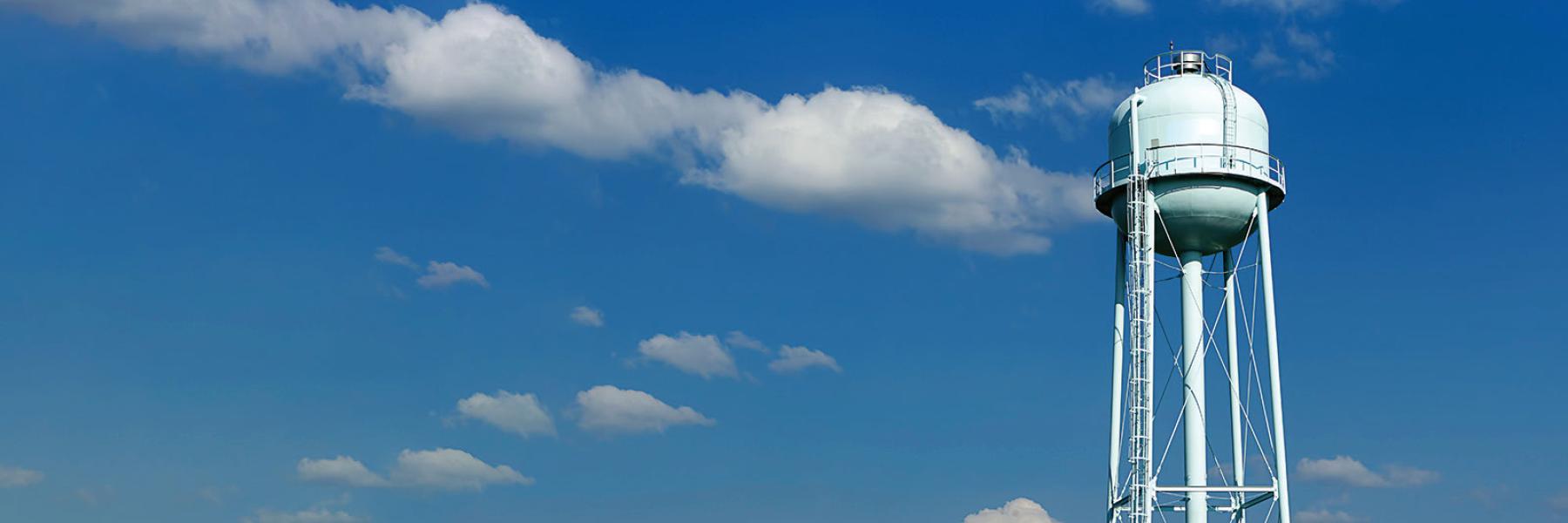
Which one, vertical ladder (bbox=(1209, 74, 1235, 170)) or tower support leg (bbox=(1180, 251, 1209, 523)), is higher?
vertical ladder (bbox=(1209, 74, 1235, 170))

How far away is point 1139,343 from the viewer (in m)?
38.4

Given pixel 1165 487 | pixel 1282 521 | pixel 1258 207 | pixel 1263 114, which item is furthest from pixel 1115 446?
pixel 1263 114

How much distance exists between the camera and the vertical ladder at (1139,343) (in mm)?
37719

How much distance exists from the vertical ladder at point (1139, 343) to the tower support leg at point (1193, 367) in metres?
1.67

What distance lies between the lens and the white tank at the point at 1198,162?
39.0 meters

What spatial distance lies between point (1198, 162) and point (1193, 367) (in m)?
4.97

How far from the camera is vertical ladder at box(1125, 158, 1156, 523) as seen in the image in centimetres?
3772

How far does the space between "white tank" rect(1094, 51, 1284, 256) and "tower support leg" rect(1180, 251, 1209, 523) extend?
2.14ft

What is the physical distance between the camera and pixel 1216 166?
38.9m

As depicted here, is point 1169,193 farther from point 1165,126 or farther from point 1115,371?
point 1115,371

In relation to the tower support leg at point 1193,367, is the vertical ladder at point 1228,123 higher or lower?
higher

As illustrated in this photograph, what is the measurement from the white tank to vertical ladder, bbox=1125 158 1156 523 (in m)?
0.47

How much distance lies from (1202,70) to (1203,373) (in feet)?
26.3

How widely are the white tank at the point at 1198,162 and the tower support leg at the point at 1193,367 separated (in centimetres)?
65
